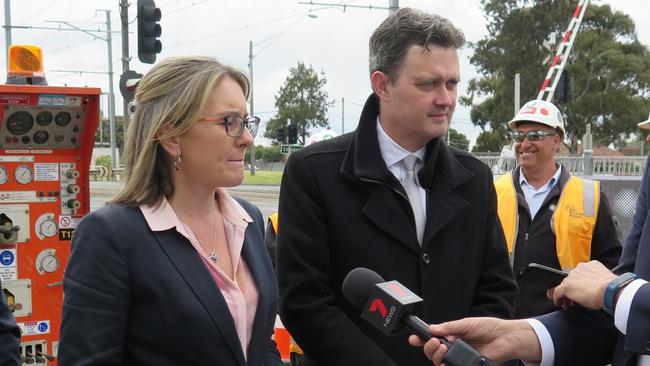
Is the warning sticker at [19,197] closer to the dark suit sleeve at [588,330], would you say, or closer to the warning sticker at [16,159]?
the warning sticker at [16,159]

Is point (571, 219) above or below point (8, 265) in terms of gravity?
above

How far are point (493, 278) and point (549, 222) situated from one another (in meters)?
2.02

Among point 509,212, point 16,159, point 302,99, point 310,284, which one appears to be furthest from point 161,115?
point 302,99

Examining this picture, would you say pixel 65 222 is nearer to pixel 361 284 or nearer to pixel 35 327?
pixel 35 327

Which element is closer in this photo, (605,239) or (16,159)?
(605,239)

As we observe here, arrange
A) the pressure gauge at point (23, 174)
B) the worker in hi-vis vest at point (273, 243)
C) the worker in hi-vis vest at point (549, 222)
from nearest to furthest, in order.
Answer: the worker in hi-vis vest at point (549, 222) < the worker in hi-vis vest at point (273, 243) < the pressure gauge at point (23, 174)

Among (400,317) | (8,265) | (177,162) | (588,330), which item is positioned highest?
(177,162)

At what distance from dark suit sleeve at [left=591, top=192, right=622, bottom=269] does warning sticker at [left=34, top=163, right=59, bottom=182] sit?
398 cm

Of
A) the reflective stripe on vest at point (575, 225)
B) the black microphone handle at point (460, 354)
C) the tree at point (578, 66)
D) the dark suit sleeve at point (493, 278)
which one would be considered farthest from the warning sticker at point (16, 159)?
the tree at point (578, 66)

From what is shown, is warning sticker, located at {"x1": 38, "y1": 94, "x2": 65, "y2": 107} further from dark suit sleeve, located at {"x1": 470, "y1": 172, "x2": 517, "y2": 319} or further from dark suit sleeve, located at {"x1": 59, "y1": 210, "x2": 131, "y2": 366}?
dark suit sleeve, located at {"x1": 470, "y1": 172, "x2": 517, "y2": 319}

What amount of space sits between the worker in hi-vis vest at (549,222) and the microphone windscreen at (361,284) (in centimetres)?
276

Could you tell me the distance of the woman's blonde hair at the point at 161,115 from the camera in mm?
2506

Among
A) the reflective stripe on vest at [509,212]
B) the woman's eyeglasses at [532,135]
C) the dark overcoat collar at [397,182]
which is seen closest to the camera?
the dark overcoat collar at [397,182]

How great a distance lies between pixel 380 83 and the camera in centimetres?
287
